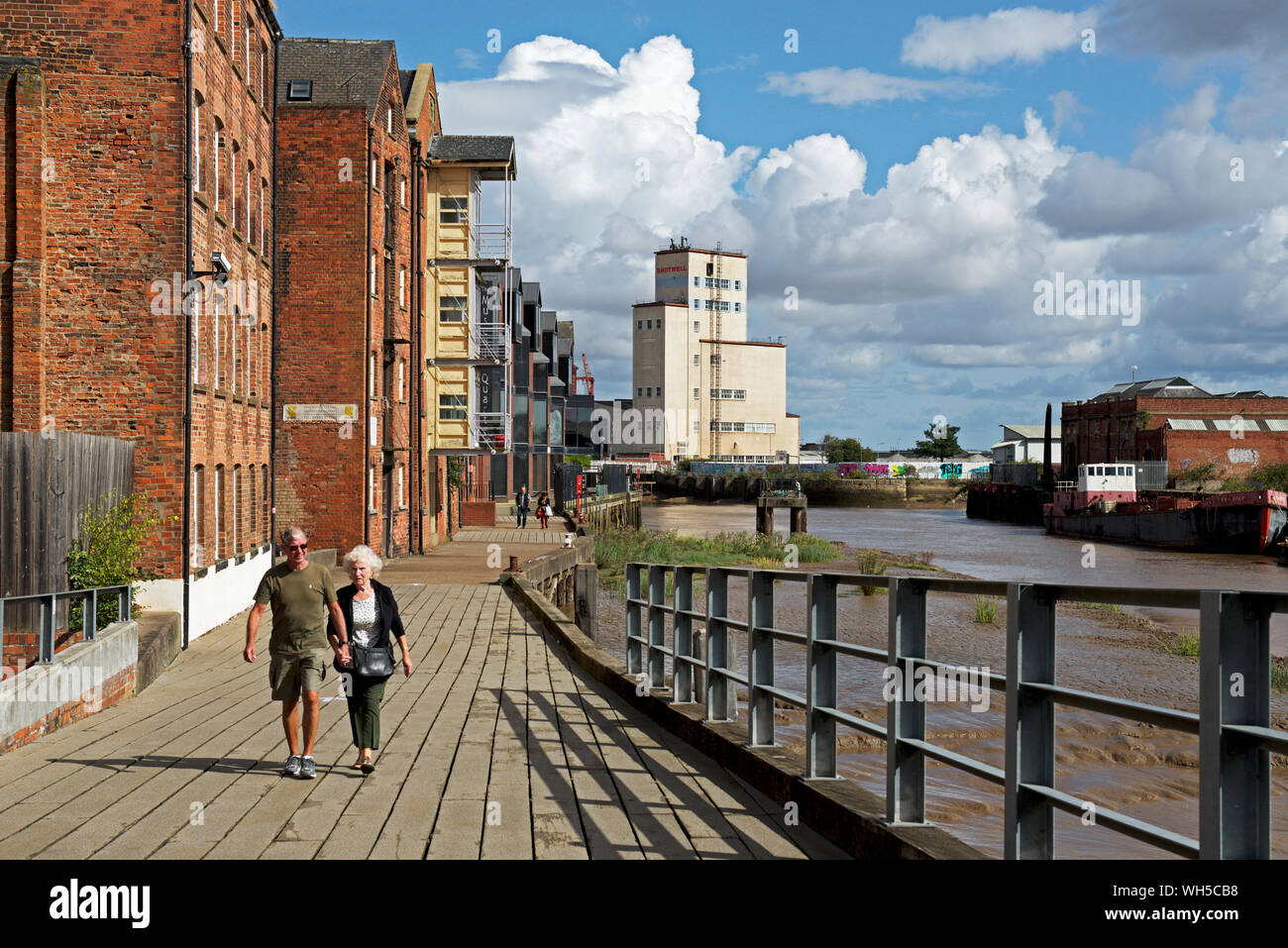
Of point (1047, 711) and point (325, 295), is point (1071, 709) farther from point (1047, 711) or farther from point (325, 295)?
point (325, 295)

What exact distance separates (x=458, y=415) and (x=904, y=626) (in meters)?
33.4

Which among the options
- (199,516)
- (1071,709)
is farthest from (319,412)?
(1071,709)

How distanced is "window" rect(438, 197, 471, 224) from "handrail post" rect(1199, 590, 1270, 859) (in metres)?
36.0

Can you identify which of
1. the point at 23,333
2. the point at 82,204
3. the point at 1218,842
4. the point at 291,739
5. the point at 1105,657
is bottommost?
the point at 1105,657

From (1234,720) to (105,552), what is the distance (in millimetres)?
12888

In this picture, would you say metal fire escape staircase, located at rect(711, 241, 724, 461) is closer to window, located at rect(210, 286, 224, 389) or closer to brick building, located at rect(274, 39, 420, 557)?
brick building, located at rect(274, 39, 420, 557)

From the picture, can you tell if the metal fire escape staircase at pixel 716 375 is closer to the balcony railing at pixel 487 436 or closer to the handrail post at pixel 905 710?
the balcony railing at pixel 487 436

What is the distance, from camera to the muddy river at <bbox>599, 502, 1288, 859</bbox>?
11.7 m

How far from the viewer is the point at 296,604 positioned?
28.3 ft

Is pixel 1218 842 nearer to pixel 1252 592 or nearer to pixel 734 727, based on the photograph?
pixel 1252 592

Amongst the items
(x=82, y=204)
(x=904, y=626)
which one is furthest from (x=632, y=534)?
(x=904, y=626)

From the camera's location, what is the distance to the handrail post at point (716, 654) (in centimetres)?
920

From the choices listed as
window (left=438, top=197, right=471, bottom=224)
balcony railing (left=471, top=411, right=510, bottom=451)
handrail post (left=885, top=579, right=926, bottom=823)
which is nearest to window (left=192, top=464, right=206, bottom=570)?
handrail post (left=885, top=579, right=926, bottom=823)

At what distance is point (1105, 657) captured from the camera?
23656 millimetres
